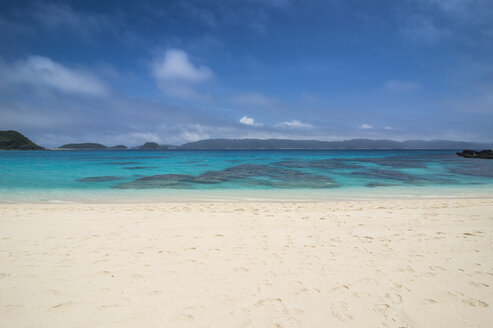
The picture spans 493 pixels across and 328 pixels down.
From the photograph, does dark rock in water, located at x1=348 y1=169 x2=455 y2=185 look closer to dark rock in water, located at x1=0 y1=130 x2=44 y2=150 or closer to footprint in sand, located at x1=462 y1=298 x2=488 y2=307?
footprint in sand, located at x1=462 y1=298 x2=488 y2=307

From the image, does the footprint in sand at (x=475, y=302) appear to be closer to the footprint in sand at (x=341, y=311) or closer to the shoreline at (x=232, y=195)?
the footprint in sand at (x=341, y=311)

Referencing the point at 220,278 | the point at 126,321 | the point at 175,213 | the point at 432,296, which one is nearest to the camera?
the point at 126,321

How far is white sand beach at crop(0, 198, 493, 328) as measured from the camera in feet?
11.2

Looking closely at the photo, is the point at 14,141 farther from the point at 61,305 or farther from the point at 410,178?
the point at 410,178

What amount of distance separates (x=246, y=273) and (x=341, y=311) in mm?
1818

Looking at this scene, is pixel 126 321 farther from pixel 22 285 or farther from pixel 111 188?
pixel 111 188

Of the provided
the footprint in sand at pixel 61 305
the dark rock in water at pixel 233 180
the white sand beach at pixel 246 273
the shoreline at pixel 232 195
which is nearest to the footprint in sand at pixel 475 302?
the white sand beach at pixel 246 273

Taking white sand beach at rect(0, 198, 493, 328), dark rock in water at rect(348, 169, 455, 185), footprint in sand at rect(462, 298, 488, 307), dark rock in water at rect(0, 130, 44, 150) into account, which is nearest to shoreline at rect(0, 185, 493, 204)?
A: dark rock in water at rect(348, 169, 455, 185)

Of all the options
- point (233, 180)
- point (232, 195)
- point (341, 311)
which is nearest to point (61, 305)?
point (341, 311)

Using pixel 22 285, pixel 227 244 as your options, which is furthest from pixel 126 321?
pixel 227 244

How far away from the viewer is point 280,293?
3957 mm

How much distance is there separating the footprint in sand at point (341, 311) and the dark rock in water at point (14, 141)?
206573 millimetres

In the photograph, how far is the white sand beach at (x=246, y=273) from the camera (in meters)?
3.43

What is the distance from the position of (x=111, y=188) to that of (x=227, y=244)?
15.0 m
